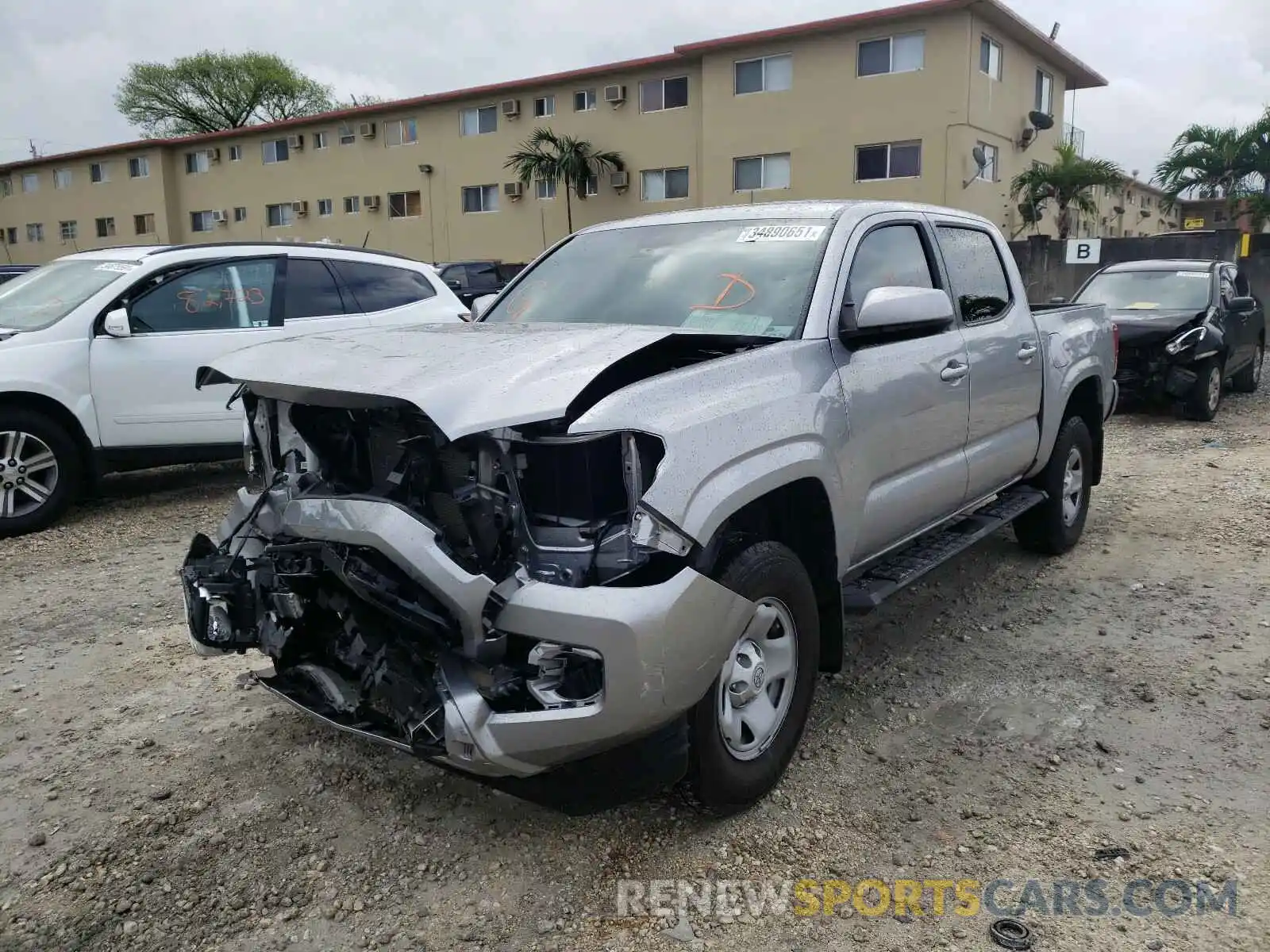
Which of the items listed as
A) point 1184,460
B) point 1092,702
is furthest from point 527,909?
point 1184,460

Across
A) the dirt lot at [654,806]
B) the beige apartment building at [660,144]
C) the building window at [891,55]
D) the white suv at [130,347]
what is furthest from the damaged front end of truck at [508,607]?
the building window at [891,55]

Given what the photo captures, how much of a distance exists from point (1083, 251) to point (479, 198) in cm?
1846

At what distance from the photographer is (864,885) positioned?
9.17 feet

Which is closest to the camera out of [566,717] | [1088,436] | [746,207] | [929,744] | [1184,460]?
[566,717]

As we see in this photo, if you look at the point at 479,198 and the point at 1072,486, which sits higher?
the point at 479,198

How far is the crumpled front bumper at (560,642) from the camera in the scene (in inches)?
98.3

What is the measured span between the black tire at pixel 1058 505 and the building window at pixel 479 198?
87.8 ft

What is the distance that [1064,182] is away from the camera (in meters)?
23.8

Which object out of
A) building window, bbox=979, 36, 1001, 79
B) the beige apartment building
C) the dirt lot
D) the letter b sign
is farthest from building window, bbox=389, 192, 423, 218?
Answer: the dirt lot

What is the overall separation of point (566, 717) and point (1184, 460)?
7.98 metres

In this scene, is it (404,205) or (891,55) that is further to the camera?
(404,205)

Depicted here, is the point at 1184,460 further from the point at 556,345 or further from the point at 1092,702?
the point at 556,345

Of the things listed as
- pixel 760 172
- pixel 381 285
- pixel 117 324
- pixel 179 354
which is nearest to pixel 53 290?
pixel 117 324

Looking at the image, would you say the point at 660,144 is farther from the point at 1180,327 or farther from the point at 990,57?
the point at 1180,327
